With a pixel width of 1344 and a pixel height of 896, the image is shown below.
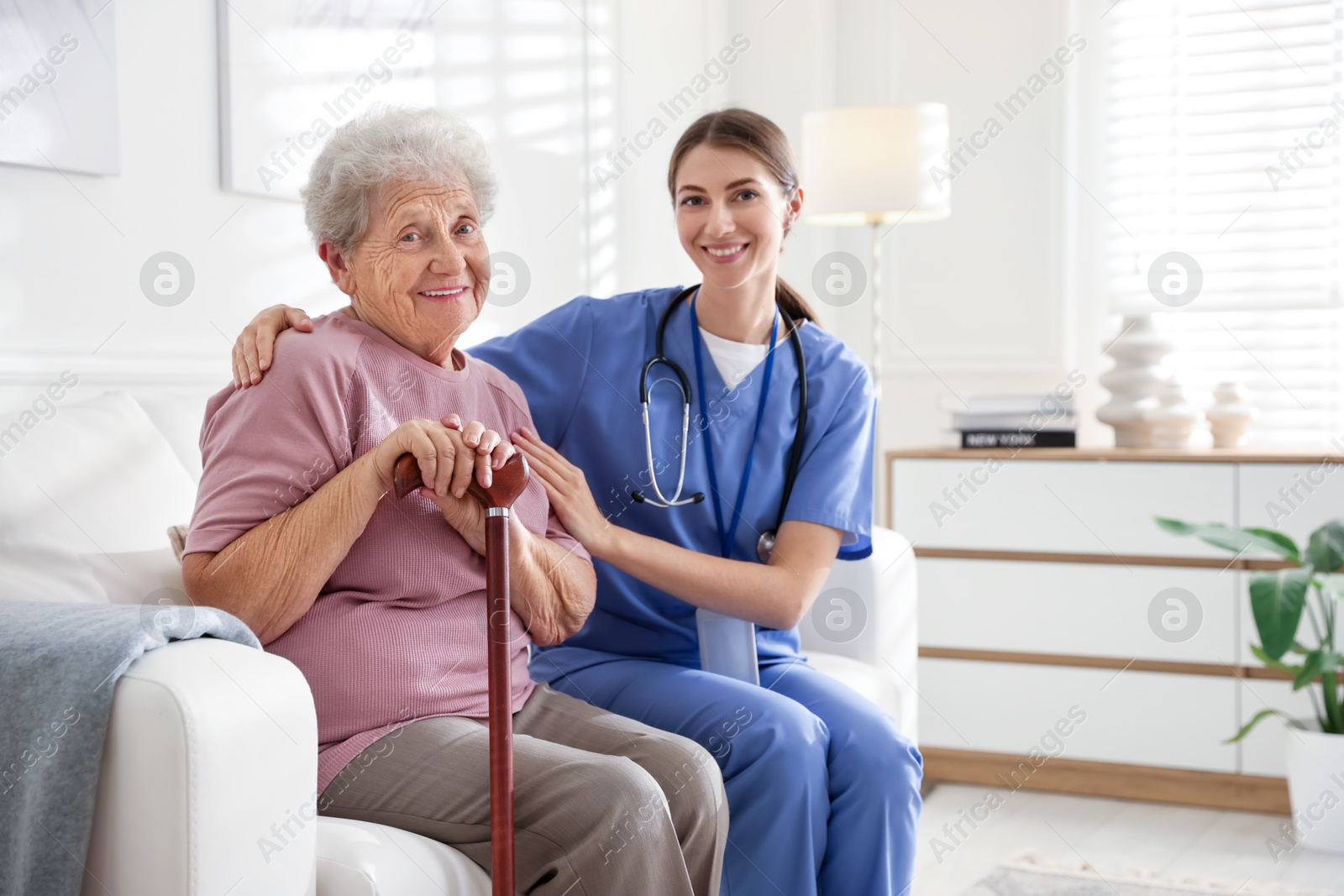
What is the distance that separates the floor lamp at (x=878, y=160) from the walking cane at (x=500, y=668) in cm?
207

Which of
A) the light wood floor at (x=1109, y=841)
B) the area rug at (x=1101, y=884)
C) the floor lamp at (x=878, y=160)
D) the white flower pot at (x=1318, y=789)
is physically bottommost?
the light wood floor at (x=1109, y=841)

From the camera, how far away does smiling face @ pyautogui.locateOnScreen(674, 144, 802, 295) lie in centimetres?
188

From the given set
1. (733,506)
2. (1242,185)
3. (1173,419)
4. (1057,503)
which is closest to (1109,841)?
(1057,503)

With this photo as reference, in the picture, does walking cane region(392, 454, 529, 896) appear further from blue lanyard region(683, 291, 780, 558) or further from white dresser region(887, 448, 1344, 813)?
white dresser region(887, 448, 1344, 813)

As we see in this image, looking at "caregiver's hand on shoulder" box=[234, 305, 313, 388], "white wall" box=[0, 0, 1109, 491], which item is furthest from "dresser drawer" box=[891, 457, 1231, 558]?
"caregiver's hand on shoulder" box=[234, 305, 313, 388]

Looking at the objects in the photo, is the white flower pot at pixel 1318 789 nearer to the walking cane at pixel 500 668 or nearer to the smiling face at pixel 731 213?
the smiling face at pixel 731 213

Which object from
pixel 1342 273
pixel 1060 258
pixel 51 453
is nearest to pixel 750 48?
pixel 1060 258

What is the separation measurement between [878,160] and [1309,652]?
1552 millimetres

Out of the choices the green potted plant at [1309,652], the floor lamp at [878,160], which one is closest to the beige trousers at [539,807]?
the green potted plant at [1309,652]

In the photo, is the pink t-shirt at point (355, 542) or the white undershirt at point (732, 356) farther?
the white undershirt at point (732, 356)

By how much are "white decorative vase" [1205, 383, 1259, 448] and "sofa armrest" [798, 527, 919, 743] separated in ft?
4.55

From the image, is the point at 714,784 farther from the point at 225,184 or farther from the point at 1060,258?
the point at 1060,258

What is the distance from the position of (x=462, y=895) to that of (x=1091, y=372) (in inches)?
115

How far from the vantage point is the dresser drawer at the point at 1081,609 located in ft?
9.58
